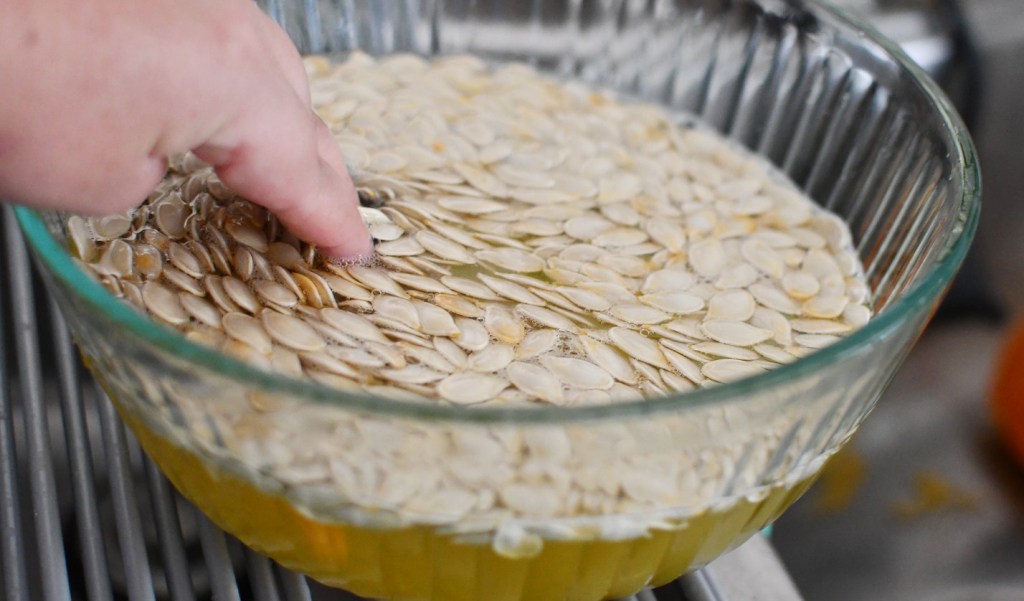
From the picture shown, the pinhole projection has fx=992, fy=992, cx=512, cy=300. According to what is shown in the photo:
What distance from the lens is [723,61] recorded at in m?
0.67

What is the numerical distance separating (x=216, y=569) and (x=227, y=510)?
0.25 feet

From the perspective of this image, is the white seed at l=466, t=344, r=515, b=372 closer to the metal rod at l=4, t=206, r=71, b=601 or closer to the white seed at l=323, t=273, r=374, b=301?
the white seed at l=323, t=273, r=374, b=301

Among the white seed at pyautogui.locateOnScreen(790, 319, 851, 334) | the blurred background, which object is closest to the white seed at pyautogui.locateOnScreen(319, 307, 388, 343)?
the white seed at pyautogui.locateOnScreen(790, 319, 851, 334)

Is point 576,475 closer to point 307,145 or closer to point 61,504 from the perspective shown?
point 307,145

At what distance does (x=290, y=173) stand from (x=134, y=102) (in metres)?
0.07

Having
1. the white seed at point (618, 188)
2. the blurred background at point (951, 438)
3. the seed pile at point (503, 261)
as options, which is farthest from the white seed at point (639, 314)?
the blurred background at point (951, 438)

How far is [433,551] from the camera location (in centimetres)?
37

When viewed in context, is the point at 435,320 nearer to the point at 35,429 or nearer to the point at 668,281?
the point at 668,281

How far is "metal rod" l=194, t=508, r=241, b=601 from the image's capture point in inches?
18.1

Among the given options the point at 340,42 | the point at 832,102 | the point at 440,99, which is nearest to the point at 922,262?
the point at 832,102

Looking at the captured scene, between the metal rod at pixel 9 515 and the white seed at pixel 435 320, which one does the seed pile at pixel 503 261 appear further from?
the metal rod at pixel 9 515

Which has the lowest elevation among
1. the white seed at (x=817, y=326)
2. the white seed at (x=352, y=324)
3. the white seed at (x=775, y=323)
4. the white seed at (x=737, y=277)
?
the white seed at (x=817, y=326)

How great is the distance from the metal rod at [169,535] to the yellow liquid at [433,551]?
0.05 meters

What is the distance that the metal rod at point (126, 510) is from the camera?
0.45m
